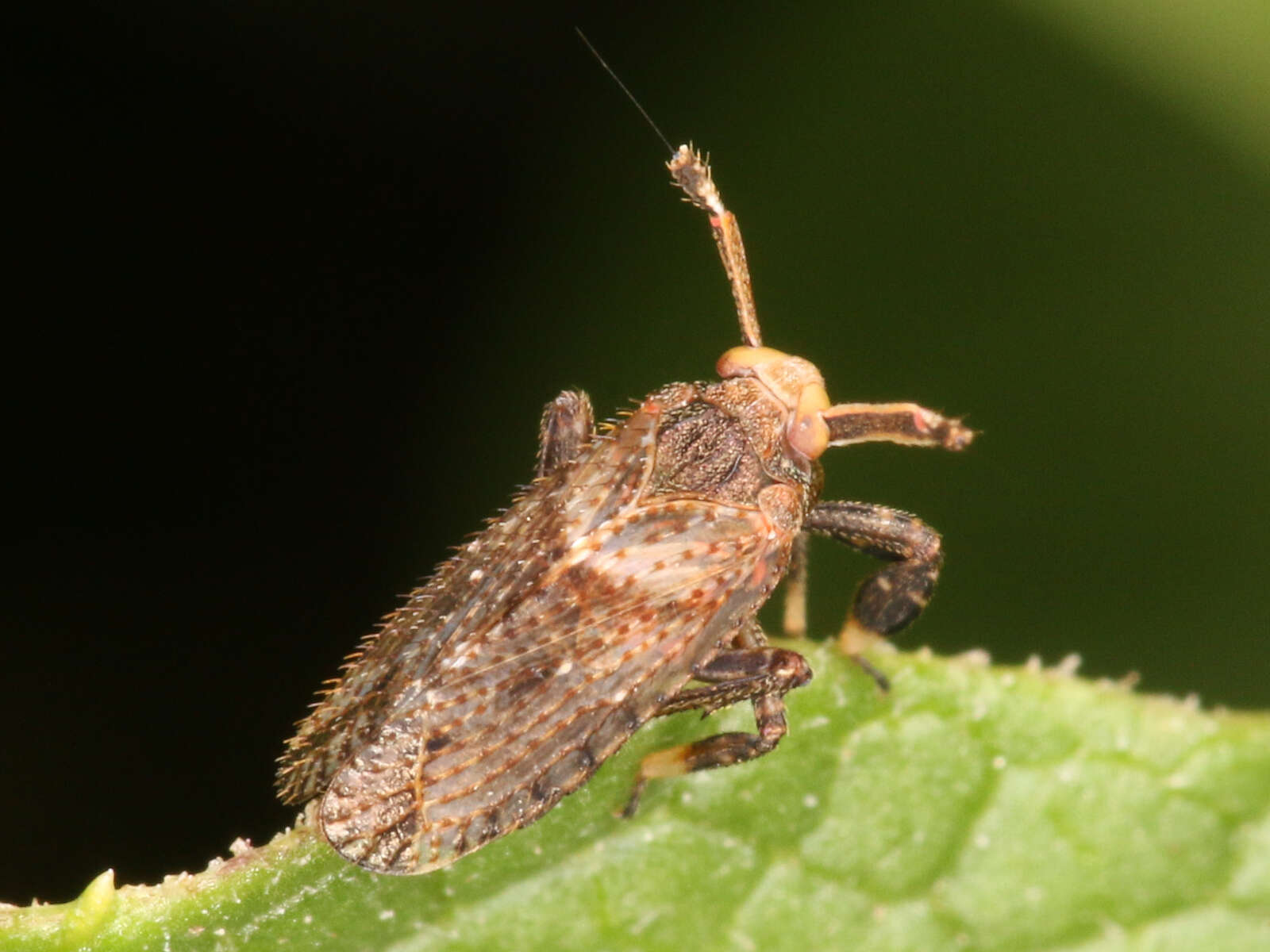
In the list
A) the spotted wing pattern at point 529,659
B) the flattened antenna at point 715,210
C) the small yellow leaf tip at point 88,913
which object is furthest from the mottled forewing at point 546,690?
the flattened antenna at point 715,210

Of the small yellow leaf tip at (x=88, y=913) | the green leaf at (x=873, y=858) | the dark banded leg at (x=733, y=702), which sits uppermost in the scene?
the dark banded leg at (x=733, y=702)

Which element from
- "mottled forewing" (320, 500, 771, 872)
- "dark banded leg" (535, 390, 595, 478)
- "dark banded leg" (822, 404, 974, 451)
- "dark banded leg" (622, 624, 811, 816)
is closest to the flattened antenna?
"dark banded leg" (822, 404, 974, 451)

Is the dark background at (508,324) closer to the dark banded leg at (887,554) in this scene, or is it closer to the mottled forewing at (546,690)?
the dark banded leg at (887,554)

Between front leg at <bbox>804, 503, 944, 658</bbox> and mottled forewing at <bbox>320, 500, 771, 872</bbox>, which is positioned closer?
mottled forewing at <bbox>320, 500, 771, 872</bbox>

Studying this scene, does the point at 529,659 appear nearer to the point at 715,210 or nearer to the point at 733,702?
the point at 733,702

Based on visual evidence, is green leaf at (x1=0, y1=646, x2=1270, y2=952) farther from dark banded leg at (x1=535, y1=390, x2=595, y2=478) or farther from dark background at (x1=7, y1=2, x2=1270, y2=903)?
dark background at (x1=7, y1=2, x2=1270, y2=903)

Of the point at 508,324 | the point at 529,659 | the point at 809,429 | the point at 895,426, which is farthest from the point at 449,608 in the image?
the point at 508,324

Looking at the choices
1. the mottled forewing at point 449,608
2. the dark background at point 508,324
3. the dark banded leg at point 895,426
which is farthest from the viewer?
the dark background at point 508,324
